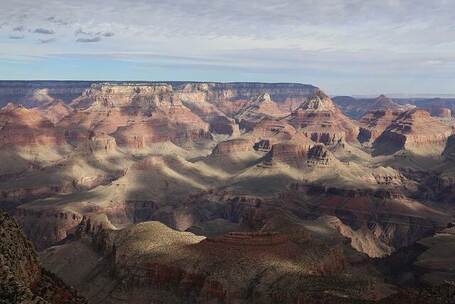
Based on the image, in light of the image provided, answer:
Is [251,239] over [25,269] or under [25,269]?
under

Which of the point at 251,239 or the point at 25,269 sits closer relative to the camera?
the point at 25,269

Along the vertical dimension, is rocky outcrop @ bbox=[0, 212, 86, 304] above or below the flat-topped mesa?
above

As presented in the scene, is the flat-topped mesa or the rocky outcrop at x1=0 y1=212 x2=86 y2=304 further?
the flat-topped mesa

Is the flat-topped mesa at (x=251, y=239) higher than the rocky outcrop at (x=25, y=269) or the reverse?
the reverse

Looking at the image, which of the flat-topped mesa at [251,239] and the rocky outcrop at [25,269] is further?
the flat-topped mesa at [251,239]

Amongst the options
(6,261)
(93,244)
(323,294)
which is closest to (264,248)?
(323,294)
